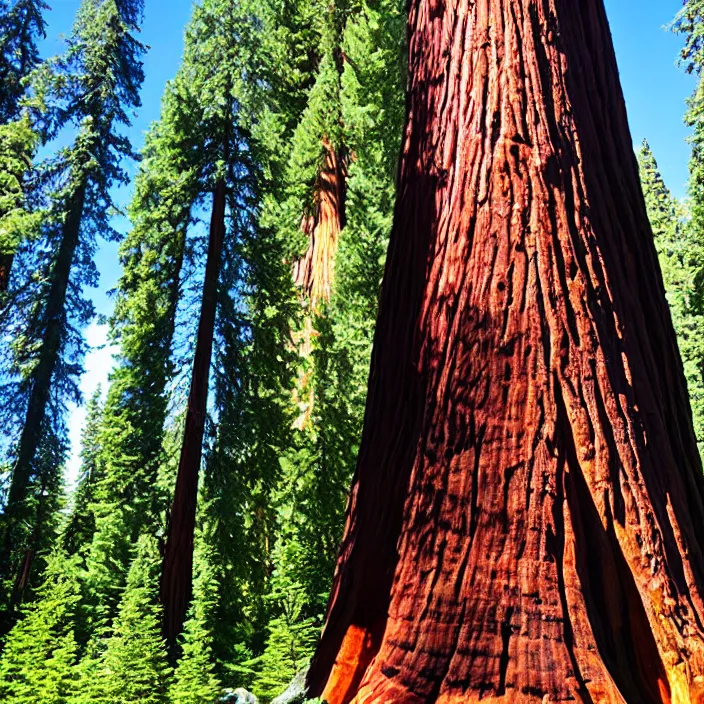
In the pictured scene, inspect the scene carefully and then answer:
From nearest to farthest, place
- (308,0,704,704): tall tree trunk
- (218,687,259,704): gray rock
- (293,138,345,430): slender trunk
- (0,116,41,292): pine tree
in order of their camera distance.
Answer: (308,0,704,704): tall tree trunk → (218,687,259,704): gray rock → (0,116,41,292): pine tree → (293,138,345,430): slender trunk

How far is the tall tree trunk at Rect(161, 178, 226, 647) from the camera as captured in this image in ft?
26.5

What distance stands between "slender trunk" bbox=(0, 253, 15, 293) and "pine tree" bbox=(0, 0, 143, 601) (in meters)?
0.59


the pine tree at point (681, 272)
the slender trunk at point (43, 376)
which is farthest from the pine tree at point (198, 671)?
the pine tree at point (681, 272)

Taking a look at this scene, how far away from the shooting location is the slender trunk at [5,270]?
15161mm

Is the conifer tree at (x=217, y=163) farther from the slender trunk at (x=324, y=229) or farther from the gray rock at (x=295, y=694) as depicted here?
the gray rock at (x=295, y=694)

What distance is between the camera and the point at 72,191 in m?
15.9

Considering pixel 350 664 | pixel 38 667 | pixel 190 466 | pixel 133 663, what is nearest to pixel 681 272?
pixel 190 466

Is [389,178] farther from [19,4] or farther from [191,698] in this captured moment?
[19,4]

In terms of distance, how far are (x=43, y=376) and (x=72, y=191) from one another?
15.7 ft

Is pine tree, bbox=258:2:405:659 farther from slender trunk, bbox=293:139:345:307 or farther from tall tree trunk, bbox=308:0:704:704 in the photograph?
tall tree trunk, bbox=308:0:704:704

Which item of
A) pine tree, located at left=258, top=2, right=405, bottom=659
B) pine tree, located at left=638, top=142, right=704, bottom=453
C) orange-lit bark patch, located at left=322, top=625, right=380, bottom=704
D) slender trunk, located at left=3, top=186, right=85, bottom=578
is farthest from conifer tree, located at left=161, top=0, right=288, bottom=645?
pine tree, located at left=638, top=142, right=704, bottom=453

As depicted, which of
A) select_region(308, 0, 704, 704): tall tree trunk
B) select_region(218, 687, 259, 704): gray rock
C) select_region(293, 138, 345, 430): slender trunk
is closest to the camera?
select_region(308, 0, 704, 704): tall tree trunk

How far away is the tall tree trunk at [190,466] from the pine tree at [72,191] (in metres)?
6.99

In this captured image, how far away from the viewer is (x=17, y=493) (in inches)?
496
